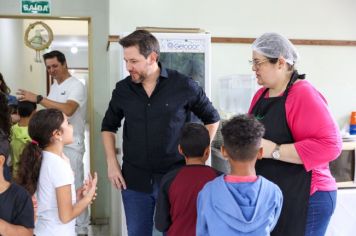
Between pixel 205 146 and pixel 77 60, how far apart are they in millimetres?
10364

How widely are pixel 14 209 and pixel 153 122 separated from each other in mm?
699

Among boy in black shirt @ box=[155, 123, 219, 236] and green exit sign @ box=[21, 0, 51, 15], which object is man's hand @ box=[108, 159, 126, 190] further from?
green exit sign @ box=[21, 0, 51, 15]

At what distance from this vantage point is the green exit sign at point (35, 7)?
3668 millimetres

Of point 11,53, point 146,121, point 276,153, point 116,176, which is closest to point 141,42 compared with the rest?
point 146,121

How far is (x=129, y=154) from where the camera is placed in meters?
1.85

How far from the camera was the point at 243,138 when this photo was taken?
4.43 feet

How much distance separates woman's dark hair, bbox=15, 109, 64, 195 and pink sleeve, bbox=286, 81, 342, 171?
1.02m

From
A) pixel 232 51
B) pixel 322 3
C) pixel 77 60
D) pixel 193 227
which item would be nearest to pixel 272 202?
pixel 193 227

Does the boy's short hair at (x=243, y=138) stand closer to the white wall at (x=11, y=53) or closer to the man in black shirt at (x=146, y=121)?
the man in black shirt at (x=146, y=121)

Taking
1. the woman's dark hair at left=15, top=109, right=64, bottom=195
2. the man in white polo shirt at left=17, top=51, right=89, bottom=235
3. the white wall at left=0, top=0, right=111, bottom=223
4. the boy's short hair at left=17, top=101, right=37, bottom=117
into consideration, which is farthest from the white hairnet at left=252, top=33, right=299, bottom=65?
the white wall at left=0, top=0, right=111, bottom=223

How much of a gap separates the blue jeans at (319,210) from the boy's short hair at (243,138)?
13.6 inches

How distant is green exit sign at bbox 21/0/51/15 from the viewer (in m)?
3.67

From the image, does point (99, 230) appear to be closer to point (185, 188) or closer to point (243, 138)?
point (185, 188)

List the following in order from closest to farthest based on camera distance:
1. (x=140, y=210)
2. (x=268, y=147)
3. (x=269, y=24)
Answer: (x=268, y=147) → (x=140, y=210) → (x=269, y=24)
